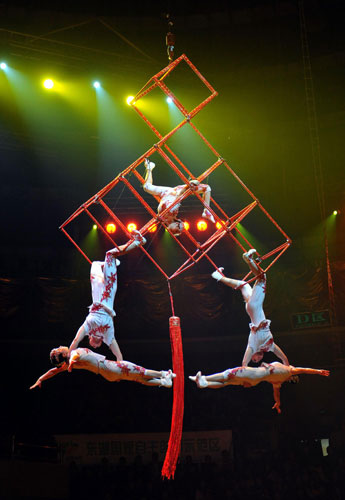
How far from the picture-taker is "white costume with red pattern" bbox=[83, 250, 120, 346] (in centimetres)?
656

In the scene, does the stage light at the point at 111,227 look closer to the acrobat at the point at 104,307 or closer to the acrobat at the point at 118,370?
the acrobat at the point at 104,307

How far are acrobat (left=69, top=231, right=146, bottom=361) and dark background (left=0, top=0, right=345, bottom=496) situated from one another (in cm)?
487

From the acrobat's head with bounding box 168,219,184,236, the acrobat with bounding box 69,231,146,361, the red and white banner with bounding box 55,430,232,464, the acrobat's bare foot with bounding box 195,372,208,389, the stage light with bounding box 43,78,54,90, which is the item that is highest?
the stage light with bounding box 43,78,54,90

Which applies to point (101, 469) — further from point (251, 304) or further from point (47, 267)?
point (251, 304)

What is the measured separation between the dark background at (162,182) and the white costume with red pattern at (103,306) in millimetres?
4946

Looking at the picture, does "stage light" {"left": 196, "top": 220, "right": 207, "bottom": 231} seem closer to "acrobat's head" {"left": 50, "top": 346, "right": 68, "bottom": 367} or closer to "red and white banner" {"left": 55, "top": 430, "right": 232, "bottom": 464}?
"red and white banner" {"left": 55, "top": 430, "right": 232, "bottom": 464}

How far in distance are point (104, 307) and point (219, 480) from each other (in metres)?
5.72

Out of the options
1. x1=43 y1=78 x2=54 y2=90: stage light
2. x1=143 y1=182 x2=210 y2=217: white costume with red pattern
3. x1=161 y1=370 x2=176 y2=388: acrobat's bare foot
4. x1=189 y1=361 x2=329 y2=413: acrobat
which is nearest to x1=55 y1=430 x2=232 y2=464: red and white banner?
x1=189 y1=361 x2=329 y2=413: acrobat

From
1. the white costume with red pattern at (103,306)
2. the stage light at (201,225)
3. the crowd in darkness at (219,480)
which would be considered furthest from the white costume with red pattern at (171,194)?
the crowd in darkness at (219,480)

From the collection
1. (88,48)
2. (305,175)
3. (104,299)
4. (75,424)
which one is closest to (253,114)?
(305,175)

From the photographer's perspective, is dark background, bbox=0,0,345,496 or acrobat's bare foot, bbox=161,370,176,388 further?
dark background, bbox=0,0,345,496

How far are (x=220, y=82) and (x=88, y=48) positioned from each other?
261cm

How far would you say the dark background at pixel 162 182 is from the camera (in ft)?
33.7

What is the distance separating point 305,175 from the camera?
12906 mm
